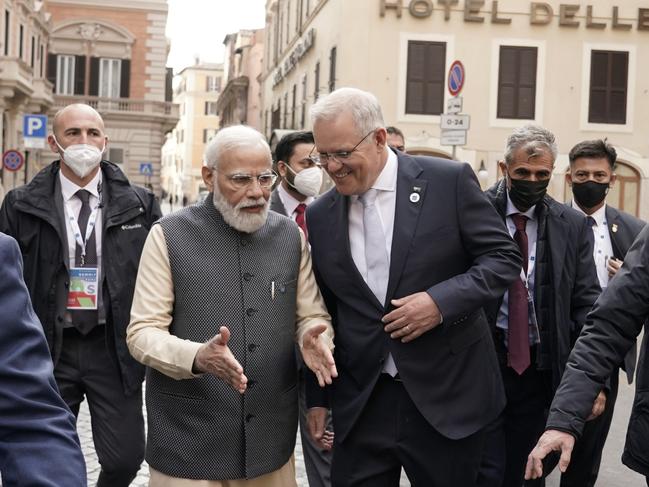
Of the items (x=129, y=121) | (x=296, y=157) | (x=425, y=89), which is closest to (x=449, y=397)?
(x=296, y=157)

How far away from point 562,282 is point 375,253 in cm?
136

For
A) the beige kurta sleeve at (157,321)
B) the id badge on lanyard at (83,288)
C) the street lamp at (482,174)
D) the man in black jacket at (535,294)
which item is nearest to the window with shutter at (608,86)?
the street lamp at (482,174)

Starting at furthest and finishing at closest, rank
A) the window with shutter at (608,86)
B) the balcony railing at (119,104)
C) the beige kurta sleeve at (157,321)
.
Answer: the balcony railing at (119,104)
the window with shutter at (608,86)
the beige kurta sleeve at (157,321)

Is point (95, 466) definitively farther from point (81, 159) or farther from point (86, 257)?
point (81, 159)

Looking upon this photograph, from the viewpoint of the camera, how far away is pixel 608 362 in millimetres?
3496

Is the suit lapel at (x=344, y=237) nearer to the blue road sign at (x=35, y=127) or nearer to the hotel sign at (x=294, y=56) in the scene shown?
the blue road sign at (x=35, y=127)

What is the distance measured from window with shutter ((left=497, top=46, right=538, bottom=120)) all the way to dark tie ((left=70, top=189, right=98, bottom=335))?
24.7 m

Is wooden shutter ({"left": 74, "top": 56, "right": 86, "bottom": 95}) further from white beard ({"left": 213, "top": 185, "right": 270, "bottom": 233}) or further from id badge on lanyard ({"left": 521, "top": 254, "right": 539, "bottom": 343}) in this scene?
white beard ({"left": 213, "top": 185, "right": 270, "bottom": 233})

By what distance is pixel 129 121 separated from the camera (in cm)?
5028

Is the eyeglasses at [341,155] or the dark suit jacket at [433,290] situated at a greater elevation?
the eyeglasses at [341,155]

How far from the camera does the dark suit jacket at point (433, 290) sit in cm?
403

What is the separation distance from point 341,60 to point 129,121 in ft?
75.9

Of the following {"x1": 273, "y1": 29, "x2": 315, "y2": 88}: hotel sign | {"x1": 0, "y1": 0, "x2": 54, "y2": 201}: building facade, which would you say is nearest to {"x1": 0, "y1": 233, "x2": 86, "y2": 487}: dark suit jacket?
{"x1": 273, "y1": 29, "x2": 315, "y2": 88}: hotel sign

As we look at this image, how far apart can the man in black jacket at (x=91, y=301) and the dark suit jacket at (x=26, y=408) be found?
301 centimetres
